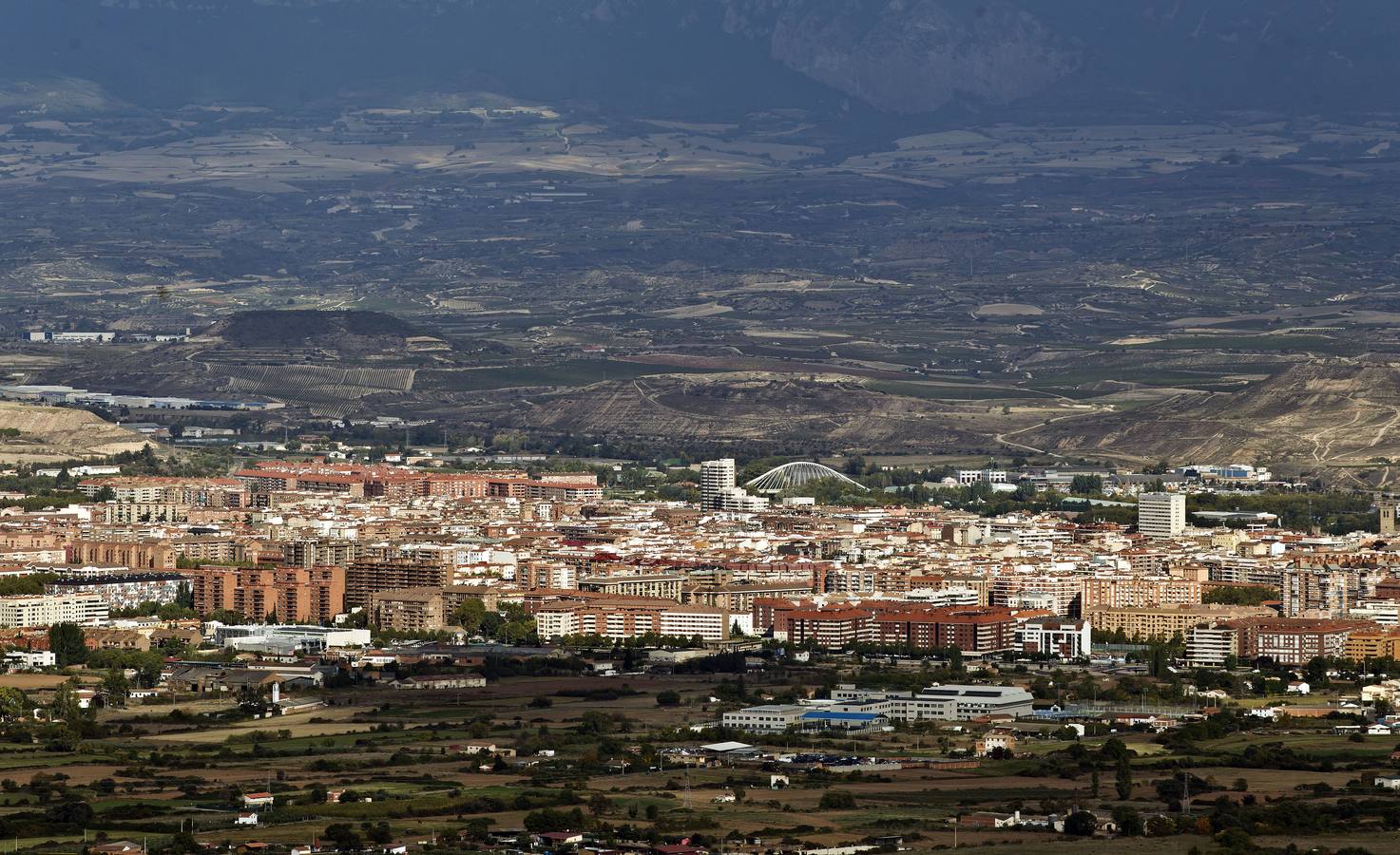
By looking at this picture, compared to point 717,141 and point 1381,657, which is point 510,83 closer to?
point 717,141

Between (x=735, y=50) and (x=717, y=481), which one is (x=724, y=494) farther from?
(x=735, y=50)

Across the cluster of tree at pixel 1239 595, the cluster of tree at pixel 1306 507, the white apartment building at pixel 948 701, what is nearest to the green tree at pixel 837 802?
the white apartment building at pixel 948 701

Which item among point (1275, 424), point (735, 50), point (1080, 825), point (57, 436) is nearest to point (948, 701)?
point (1080, 825)

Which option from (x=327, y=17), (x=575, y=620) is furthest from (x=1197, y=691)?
(x=327, y=17)

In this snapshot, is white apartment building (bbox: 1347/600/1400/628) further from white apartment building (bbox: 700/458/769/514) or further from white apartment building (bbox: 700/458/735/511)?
white apartment building (bbox: 700/458/735/511)

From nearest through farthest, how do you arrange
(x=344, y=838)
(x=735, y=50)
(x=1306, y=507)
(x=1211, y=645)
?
(x=344, y=838)
(x=1211, y=645)
(x=1306, y=507)
(x=735, y=50)
